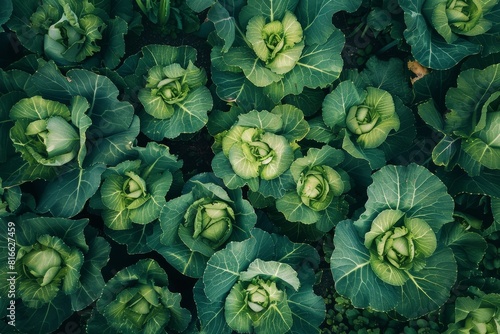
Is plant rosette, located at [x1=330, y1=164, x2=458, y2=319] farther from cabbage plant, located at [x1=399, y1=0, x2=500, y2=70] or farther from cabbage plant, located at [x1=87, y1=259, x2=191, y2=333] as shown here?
cabbage plant, located at [x1=87, y1=259, x2=191, y2=333]

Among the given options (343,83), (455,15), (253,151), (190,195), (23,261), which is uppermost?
(455,15)

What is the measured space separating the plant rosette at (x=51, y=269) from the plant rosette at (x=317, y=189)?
1.50 metres

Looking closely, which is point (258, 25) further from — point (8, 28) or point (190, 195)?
point (8, 28)

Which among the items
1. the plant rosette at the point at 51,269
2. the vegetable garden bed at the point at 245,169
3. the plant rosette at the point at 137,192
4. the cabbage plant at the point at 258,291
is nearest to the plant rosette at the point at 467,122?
the vegetable garden bed at the point at 245,169

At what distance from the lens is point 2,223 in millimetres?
3434

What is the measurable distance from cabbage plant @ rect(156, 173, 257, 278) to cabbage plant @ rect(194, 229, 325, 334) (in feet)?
0.51

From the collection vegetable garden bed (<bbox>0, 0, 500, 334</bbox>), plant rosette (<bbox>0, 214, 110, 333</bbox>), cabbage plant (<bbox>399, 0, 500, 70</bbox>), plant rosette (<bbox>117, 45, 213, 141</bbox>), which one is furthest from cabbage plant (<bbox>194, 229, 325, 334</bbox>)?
cabbage plant (<bbox>399, 0, 500, 70</bbox>)

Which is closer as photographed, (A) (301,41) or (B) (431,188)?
(B) (431,188)

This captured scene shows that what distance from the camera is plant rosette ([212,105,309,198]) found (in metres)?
3.50

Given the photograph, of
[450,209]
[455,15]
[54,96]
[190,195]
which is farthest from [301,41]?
[54,96]

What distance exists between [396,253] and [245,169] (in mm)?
1280

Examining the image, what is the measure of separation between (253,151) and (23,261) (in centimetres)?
188

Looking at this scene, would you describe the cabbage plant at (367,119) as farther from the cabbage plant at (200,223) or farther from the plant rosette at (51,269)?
the plant rosette at (51,269)

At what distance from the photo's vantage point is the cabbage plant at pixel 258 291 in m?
3.33
